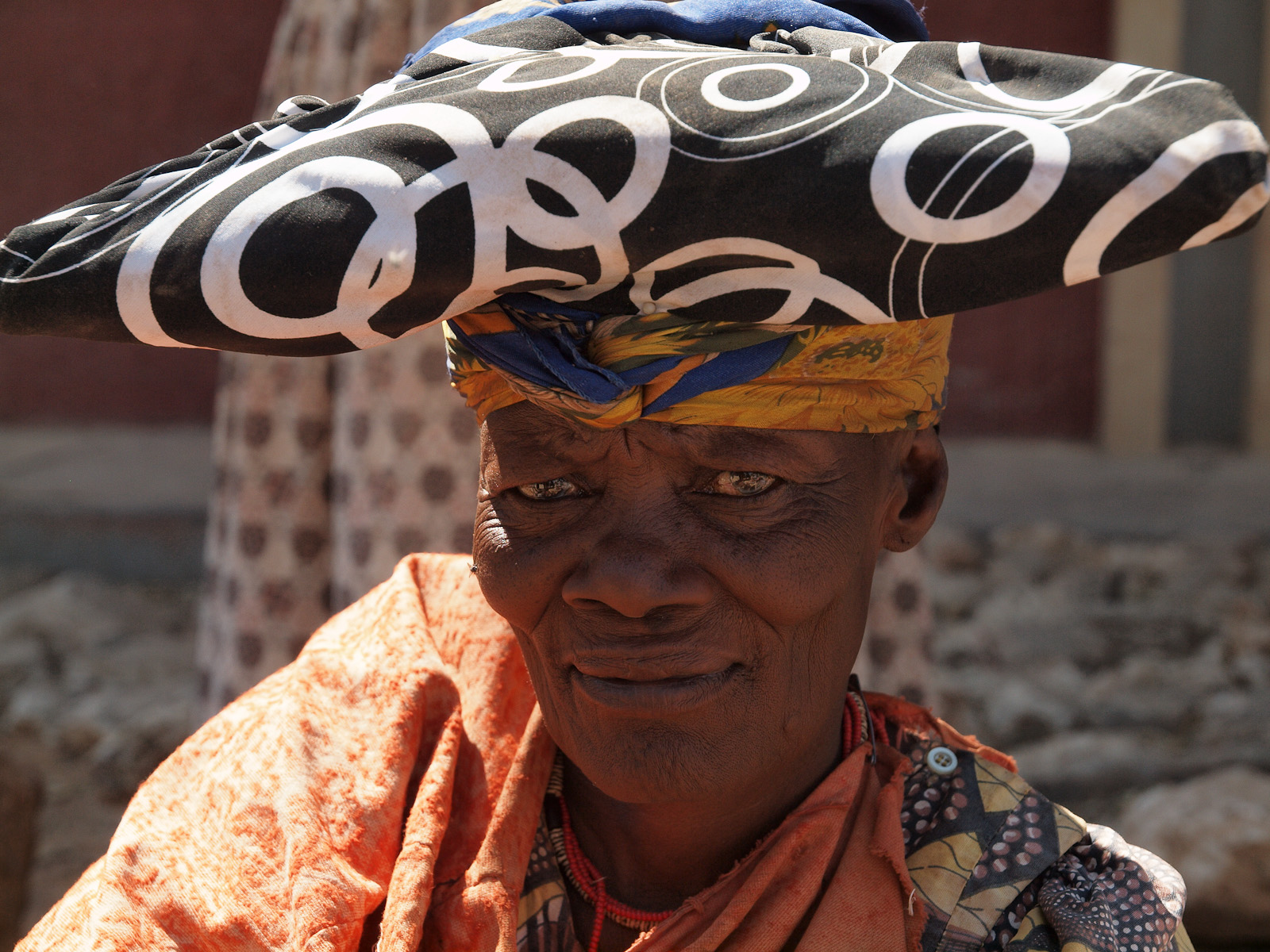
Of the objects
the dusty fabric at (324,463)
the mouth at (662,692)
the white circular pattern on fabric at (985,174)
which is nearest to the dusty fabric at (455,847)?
the mouth at (662,692)

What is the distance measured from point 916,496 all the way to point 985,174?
65cm

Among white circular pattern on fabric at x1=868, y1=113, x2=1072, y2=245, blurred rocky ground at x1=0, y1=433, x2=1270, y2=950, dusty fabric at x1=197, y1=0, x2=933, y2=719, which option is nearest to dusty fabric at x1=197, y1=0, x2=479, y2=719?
dusty fabric at x1=197, y1=0, x2=933, y2=719

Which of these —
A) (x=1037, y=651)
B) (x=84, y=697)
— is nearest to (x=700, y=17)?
(x=1037, y=651)

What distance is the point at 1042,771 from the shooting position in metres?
4.68

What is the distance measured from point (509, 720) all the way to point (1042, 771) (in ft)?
10.9

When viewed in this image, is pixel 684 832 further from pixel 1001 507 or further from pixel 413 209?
pixel 1001 507

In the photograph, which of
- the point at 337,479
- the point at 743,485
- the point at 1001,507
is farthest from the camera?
the point at 1001,507

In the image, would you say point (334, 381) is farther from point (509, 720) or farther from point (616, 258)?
point (616, 258)

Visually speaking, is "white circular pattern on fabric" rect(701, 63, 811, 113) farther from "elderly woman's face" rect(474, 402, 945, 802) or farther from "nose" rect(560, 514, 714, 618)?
"nose" rect(560, 514, 714, 618)

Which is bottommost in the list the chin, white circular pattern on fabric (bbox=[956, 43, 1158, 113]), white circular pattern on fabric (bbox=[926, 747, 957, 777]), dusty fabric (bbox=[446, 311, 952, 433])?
white circular pattern on fabric (bbox=[926, 747, 957, 777])

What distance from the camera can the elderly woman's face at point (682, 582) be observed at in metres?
1.50

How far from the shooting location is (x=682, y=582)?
1488 mm

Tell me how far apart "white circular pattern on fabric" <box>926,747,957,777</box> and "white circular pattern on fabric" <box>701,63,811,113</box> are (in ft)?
3.01

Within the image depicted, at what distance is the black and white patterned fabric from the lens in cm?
116
